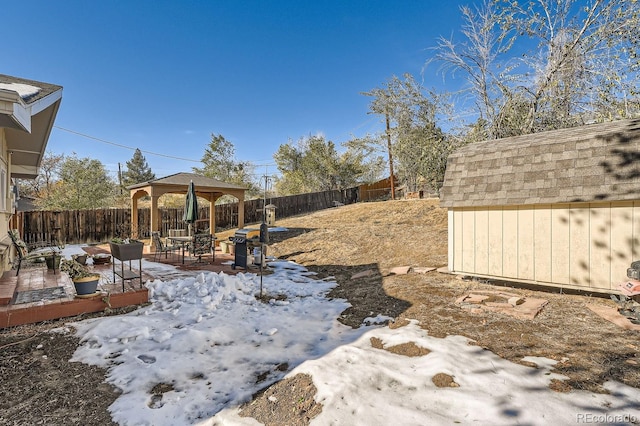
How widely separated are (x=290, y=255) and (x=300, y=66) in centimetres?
1272

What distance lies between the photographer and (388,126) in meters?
19.5

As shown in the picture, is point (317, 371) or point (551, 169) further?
point (551, 169)

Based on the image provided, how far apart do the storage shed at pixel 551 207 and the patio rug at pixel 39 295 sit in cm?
666

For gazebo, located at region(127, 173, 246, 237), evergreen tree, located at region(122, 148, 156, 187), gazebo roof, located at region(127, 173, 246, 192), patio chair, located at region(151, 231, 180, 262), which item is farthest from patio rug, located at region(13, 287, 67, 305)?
evergreen tree, located at region(122, 148, 156, 187)

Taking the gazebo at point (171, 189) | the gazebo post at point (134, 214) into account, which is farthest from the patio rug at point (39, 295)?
the gazebo post at point (134, 214)

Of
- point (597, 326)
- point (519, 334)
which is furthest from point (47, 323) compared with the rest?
point (597, 326)

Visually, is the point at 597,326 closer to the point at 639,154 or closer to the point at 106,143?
the point at 639,154

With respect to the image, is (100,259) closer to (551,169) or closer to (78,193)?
(551,169)

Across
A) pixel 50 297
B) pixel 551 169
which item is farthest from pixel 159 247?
pixel 551 169

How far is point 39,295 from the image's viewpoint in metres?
4.40

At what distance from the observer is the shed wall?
4.26 metres

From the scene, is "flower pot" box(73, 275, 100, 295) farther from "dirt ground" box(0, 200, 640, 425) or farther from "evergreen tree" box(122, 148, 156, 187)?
"evergreen tree" box(122, 148, 156, 187)

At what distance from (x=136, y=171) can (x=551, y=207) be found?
48.3 meters

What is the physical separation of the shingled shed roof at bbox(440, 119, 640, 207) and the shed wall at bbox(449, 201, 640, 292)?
0.21 meters
